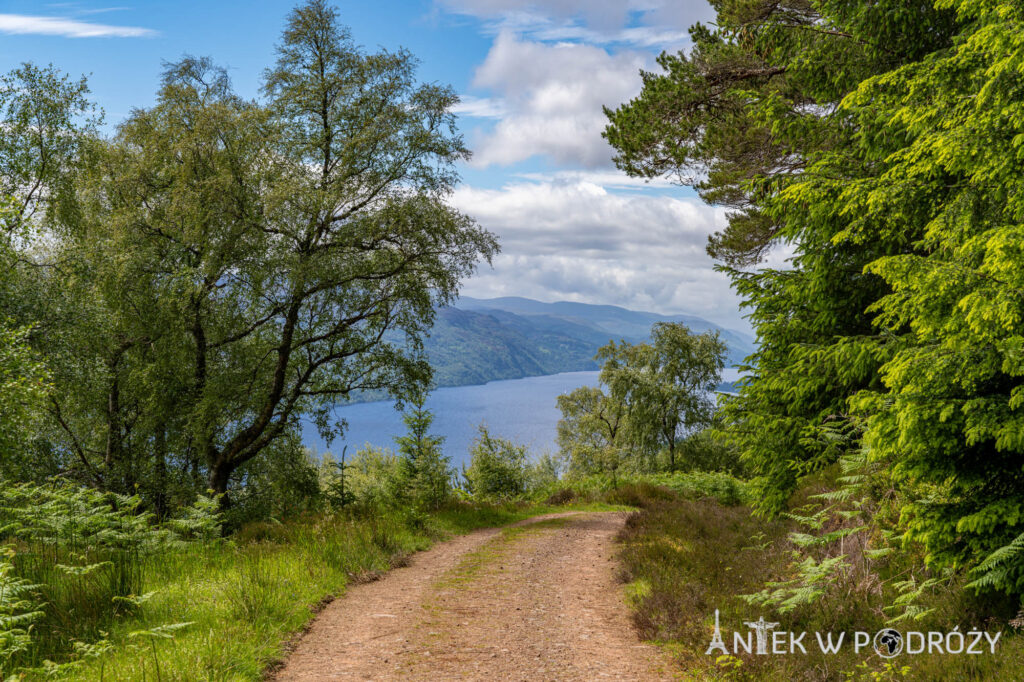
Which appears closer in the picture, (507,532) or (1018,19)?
(1018,19)

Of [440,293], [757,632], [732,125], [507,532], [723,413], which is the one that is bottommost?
[507,532]

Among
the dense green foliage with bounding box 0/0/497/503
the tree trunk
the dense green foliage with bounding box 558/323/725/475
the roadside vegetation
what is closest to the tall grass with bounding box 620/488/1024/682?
the roadside vegetation

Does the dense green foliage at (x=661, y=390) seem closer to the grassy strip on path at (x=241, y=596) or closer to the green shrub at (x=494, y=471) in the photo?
the green shrub at (x=494, y=471)

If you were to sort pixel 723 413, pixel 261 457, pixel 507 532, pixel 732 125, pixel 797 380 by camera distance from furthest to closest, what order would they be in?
pixel 261 457 → pixel 507 532 → pixel 732 125 → pixel 723 413 → pixel 797 380

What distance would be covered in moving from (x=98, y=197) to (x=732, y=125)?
1834 centimetres

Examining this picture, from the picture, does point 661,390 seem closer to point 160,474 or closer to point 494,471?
point 494,471

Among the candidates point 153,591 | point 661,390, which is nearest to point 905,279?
point 153,591

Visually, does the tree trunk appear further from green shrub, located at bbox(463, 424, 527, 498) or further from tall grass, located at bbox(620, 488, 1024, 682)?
tall grass, located at bbox(620, 488, 1024, 682)

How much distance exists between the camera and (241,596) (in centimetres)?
665

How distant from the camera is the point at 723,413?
8312 mm

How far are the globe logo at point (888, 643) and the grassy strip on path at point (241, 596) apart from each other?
5.69 m

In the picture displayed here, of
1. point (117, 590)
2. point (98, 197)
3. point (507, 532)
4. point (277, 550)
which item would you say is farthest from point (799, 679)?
point (98, 197)

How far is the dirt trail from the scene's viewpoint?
5.61m

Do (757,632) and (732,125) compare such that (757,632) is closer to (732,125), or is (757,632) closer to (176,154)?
(732,125)
